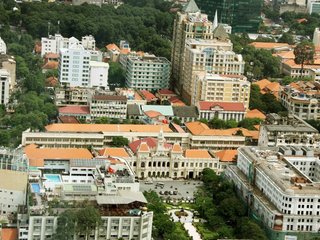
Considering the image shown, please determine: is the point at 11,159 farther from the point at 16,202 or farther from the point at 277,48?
the point at 277,48

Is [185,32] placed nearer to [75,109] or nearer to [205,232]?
[75,109]

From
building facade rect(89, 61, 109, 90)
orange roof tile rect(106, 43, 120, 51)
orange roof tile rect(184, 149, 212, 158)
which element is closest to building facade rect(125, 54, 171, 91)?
building facade rect(89, 61, 109, 90)

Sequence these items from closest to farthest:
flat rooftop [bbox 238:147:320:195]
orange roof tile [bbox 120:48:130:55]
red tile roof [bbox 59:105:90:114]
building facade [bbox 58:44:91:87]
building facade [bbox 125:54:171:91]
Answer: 1. flat rooftop [bbox 238:147:320:195]
2. red tile roof [bbox 59:105:90:114]
3. building facade [bbox 58:44:91:87]
4. building facade [bbox 125:54:171:91]
5. orange roof tile [bbox 120:48:130:55]

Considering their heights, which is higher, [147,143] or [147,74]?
[147,74]

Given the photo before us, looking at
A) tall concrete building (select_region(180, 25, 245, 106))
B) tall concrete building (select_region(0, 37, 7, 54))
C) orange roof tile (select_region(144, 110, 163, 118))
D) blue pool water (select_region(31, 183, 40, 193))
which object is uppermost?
tall concrete building (select_region(180, 25, 245, 106))

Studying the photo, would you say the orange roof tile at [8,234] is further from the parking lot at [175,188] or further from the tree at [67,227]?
the parking lot at [175,188]

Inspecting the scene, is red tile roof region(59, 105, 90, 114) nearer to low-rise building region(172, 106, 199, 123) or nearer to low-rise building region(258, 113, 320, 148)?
low-rise building region(172, 106, 199, 123)

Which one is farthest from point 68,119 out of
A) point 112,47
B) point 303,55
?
point 303,55
